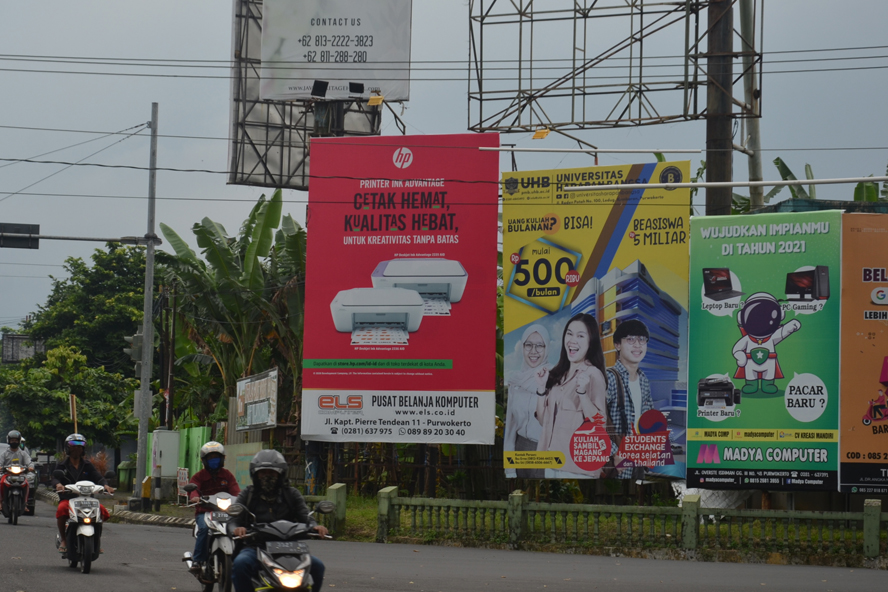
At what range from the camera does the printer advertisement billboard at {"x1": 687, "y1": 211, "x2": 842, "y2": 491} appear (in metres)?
18.7

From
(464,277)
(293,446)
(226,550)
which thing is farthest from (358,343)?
(226,550)

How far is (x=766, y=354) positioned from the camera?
19.0 metres

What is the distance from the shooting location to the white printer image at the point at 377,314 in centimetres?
2114

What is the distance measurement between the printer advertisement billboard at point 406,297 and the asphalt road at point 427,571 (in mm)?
3277

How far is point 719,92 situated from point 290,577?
52.6 feet

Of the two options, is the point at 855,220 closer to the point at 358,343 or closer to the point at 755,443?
the point at 755,443

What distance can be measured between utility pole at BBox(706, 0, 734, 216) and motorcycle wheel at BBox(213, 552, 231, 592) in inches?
518

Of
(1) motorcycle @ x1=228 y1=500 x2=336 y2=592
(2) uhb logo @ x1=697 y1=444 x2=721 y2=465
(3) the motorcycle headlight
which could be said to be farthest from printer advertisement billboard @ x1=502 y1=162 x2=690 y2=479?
(3) the motorcycle headlight

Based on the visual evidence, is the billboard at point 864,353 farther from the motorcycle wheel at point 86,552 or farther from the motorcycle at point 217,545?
the motorcycle wheel at point 86,552

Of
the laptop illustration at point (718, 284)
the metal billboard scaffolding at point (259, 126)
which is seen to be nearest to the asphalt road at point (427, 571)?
the laptop illustration at point (718, 284)

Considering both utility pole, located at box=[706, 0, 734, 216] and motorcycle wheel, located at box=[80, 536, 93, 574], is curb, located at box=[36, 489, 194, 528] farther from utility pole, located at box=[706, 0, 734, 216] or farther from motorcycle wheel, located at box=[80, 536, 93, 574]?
utility pole, located at box=[706, 0, 734, 216]

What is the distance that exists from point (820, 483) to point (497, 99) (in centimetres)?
1009

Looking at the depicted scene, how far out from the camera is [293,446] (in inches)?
1011

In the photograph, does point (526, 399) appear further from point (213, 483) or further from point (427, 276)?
point (213, 483)
